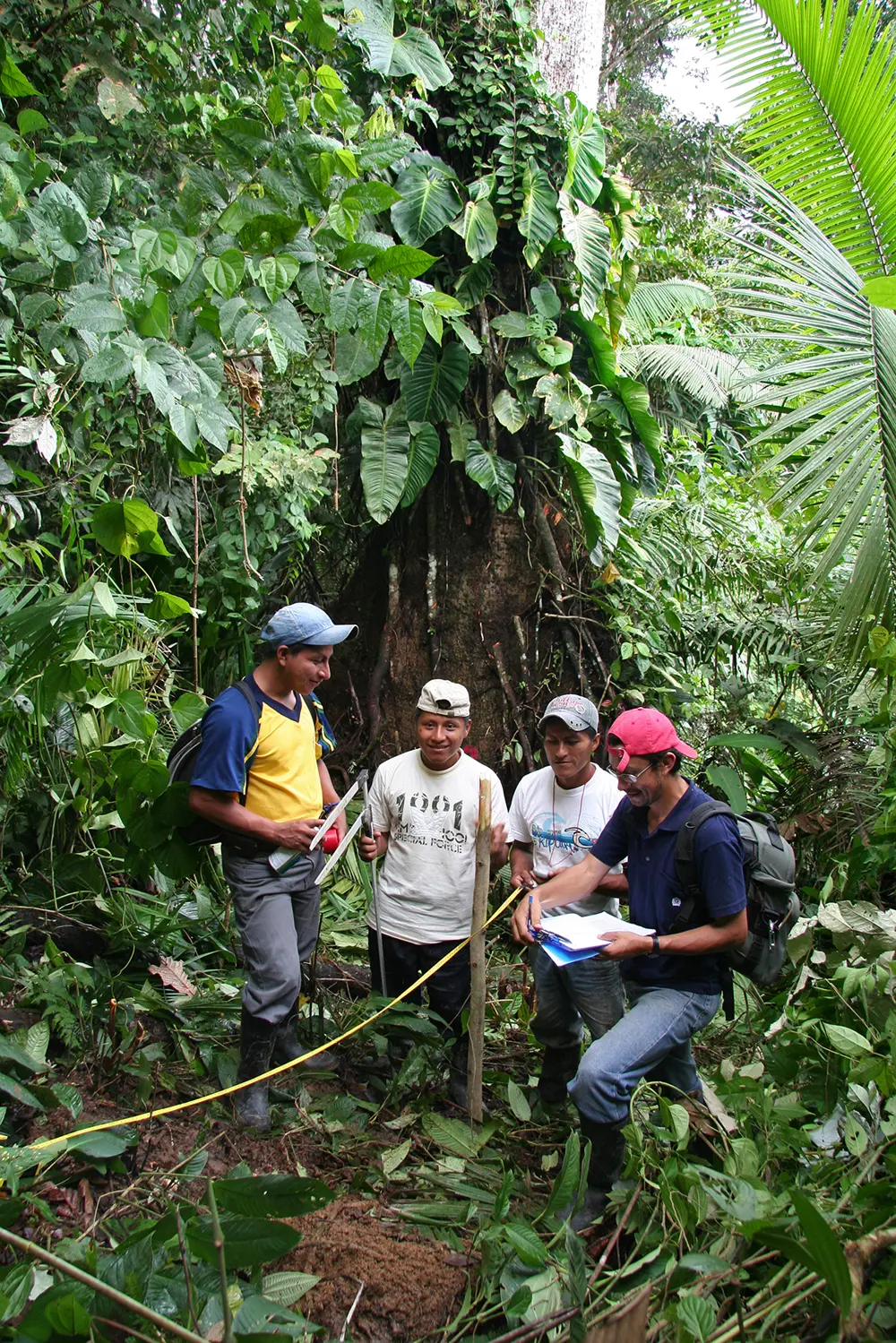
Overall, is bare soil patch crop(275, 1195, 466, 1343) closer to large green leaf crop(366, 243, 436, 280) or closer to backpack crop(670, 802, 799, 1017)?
backpack crop(670, 802, 799, 1017)

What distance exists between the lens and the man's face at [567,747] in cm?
383

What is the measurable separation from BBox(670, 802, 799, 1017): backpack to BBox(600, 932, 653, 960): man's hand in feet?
0.43

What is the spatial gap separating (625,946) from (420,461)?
380cm

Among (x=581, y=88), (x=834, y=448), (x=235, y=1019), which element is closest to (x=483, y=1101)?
(x=235, y=1019)

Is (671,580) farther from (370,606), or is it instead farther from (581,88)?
(581,88)

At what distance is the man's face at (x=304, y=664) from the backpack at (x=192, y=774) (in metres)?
0.15

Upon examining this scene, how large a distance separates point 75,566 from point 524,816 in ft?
8.99

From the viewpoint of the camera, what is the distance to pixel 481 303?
642 centimetres

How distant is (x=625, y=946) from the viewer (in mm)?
3066

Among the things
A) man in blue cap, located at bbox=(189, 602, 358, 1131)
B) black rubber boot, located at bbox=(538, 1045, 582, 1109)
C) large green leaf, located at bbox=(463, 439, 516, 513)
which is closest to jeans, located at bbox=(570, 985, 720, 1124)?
black rubber boot, located at bbox=(538, 1045, 582, 1109)

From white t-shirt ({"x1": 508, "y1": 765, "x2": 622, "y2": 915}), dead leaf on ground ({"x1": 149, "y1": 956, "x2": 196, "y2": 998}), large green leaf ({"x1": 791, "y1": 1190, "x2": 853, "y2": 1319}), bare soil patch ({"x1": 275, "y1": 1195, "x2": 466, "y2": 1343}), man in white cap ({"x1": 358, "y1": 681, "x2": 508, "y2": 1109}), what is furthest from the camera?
dead leaf on ground ({"x1": 149, "y1": 956, "x2": 196, "y2": 998})

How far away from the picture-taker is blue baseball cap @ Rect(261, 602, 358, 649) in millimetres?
3699

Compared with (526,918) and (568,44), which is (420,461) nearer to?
(568,44)

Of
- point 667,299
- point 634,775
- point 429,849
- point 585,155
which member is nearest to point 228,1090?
point 429,849
